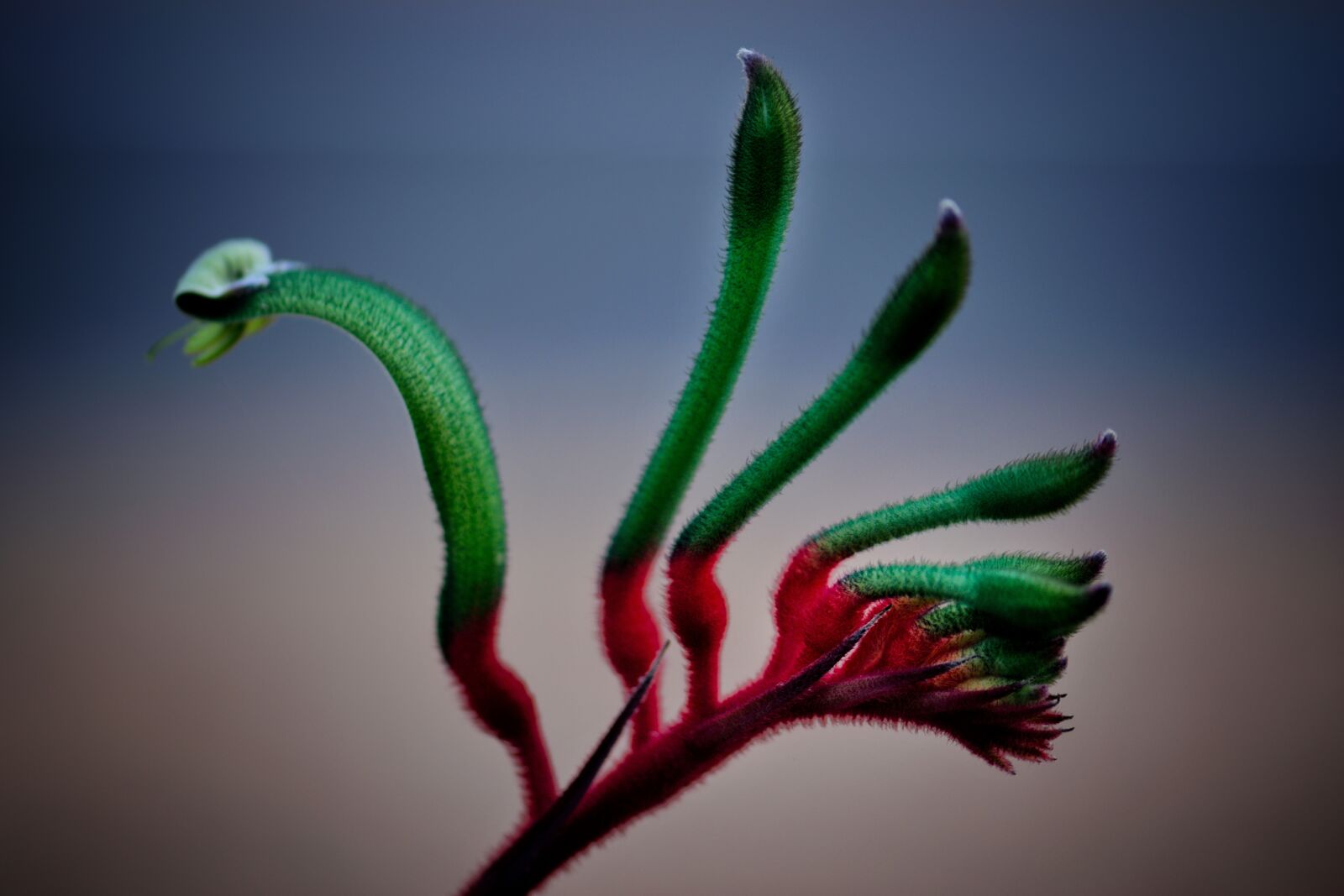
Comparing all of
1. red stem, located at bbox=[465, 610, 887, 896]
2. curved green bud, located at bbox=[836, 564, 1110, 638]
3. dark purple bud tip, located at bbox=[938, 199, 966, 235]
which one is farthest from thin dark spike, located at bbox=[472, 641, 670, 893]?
dark purple bud tip, located at bbox=[938, 199, 966, 235]

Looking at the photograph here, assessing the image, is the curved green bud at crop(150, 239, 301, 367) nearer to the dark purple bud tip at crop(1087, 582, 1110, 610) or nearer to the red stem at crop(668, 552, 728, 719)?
the red stem at crop(668, 552, 728, 719)

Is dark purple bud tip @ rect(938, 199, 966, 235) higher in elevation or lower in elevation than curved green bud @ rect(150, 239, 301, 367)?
higher

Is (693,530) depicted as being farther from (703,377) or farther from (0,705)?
(0,705)

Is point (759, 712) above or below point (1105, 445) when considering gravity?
below

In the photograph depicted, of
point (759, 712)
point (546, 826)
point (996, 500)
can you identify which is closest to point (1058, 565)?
point (996, 500)

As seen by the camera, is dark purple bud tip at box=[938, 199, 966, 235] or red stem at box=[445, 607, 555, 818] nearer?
dark purple bud tip at box=[938, 199, 966, 235]

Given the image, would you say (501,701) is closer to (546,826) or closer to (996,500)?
(546,826)

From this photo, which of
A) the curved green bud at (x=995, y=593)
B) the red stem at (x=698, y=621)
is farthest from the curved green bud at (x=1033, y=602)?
the red stem at (x=698, y=621)
